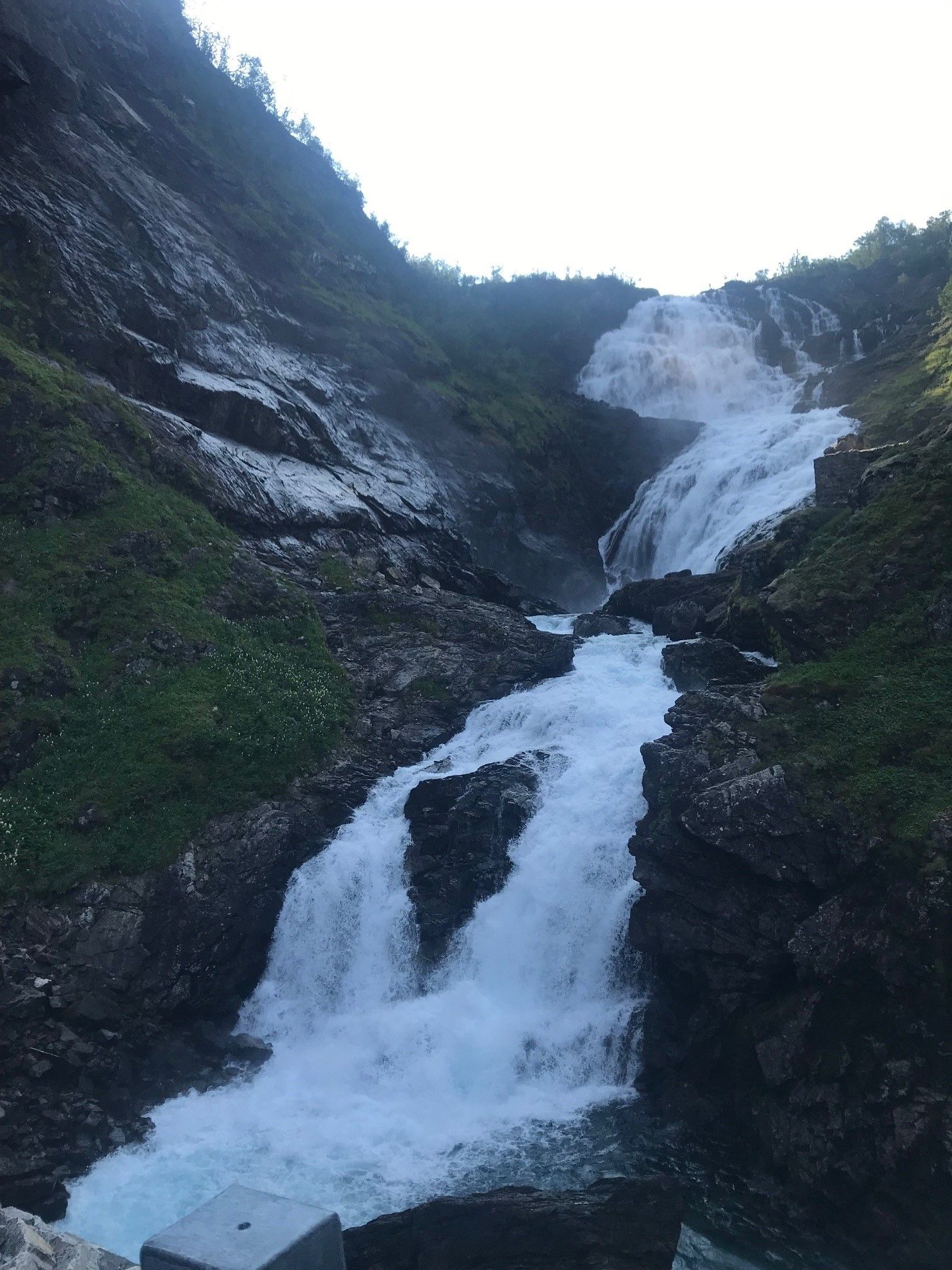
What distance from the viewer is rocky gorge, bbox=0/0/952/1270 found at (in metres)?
15.3

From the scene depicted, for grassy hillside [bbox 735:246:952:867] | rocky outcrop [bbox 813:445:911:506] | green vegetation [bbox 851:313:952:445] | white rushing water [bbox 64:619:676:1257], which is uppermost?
green vegetation [bbox 851:313:952:445]

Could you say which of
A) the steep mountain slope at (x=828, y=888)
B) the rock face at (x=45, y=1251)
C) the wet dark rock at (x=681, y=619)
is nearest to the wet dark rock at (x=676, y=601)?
the wet dark rock at (x=681, y=619)

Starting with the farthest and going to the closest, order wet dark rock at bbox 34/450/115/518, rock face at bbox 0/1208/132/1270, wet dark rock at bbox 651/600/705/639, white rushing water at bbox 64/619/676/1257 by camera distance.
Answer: wet dark rock at bbox 651/600/705/639 < wet dark rock at bbox 34/450/115/518 < white rushing water at bbox 64/619/676/1257 < rock face at bbox 0/1208/132/1270

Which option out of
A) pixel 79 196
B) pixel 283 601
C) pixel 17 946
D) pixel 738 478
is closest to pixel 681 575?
pixel 738 478

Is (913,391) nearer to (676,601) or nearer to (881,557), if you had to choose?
(676,601)

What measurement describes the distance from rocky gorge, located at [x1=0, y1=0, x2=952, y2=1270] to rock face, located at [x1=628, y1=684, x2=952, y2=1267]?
6 centimetres

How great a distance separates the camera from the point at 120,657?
25.3 m

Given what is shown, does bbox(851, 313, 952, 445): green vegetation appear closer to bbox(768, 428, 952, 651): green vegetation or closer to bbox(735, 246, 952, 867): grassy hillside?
bbox(735, 246, 952, 867): grassy hillside

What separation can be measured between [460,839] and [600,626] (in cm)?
1443

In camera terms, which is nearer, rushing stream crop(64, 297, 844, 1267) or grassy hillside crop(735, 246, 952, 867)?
rushing stream crop(64, 297, 844, 1267)

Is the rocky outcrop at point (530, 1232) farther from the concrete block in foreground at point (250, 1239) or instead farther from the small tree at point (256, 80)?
the small tree at point (256, 80)

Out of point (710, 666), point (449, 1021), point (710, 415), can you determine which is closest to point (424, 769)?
point (449, 1021)

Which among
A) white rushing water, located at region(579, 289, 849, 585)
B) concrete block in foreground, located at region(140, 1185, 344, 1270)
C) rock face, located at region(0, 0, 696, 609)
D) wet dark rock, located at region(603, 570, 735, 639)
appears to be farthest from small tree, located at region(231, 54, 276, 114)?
concrete block in foreground, located at region(140, 1185, 344, 1270)

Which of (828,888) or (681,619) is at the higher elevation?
(681,619)
